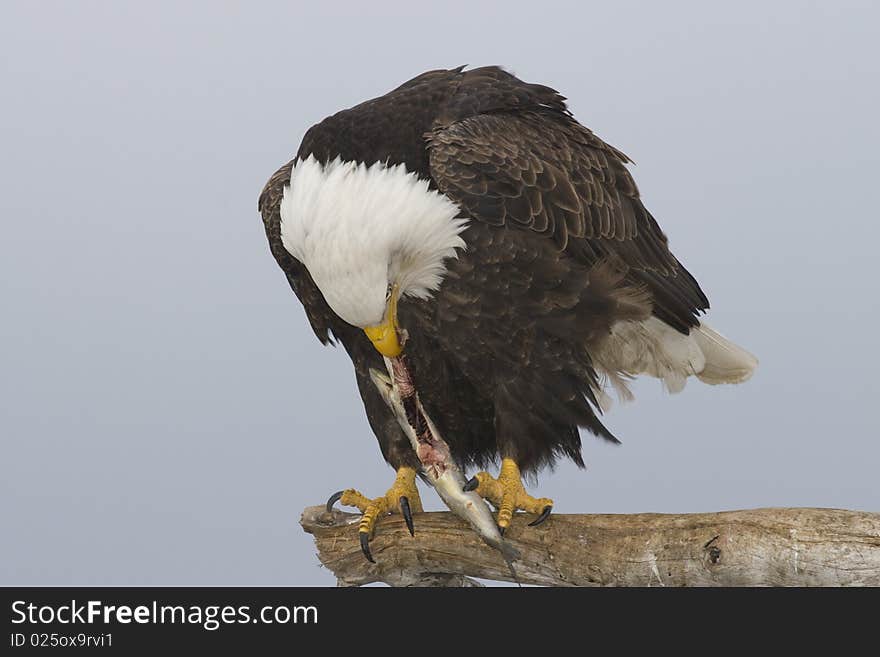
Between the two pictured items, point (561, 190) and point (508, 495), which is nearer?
point (561, 190)

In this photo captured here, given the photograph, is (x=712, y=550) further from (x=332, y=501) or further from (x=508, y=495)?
(x=332, y=501)

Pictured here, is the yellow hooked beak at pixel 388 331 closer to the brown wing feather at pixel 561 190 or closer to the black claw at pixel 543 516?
the brown wing feather at pixel 561 190

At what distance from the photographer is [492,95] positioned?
4.68 m

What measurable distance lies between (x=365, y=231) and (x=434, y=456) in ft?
3.34

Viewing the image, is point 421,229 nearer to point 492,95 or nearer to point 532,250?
point 532,250

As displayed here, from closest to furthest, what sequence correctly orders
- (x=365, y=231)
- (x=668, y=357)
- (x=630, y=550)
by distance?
(x=365, y=231), (x=630, y=550), (x=668, y=357)

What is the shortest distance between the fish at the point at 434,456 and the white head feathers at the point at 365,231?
1.44 feet

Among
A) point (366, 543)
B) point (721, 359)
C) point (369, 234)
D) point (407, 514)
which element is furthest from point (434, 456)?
point (721, 359)

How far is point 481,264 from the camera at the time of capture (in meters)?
4.38

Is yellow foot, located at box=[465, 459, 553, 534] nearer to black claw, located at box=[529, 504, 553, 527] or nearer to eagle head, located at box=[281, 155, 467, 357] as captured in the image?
black claw, located at box=[529, 504, 553, 527]

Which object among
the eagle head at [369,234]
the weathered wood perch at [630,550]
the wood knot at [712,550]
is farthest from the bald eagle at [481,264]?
the wood knot at [712,550]

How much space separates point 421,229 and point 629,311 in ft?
3.09

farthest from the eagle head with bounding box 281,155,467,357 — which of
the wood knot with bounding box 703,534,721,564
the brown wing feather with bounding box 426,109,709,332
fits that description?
the wood knot with bounding box 703,534,721,564
